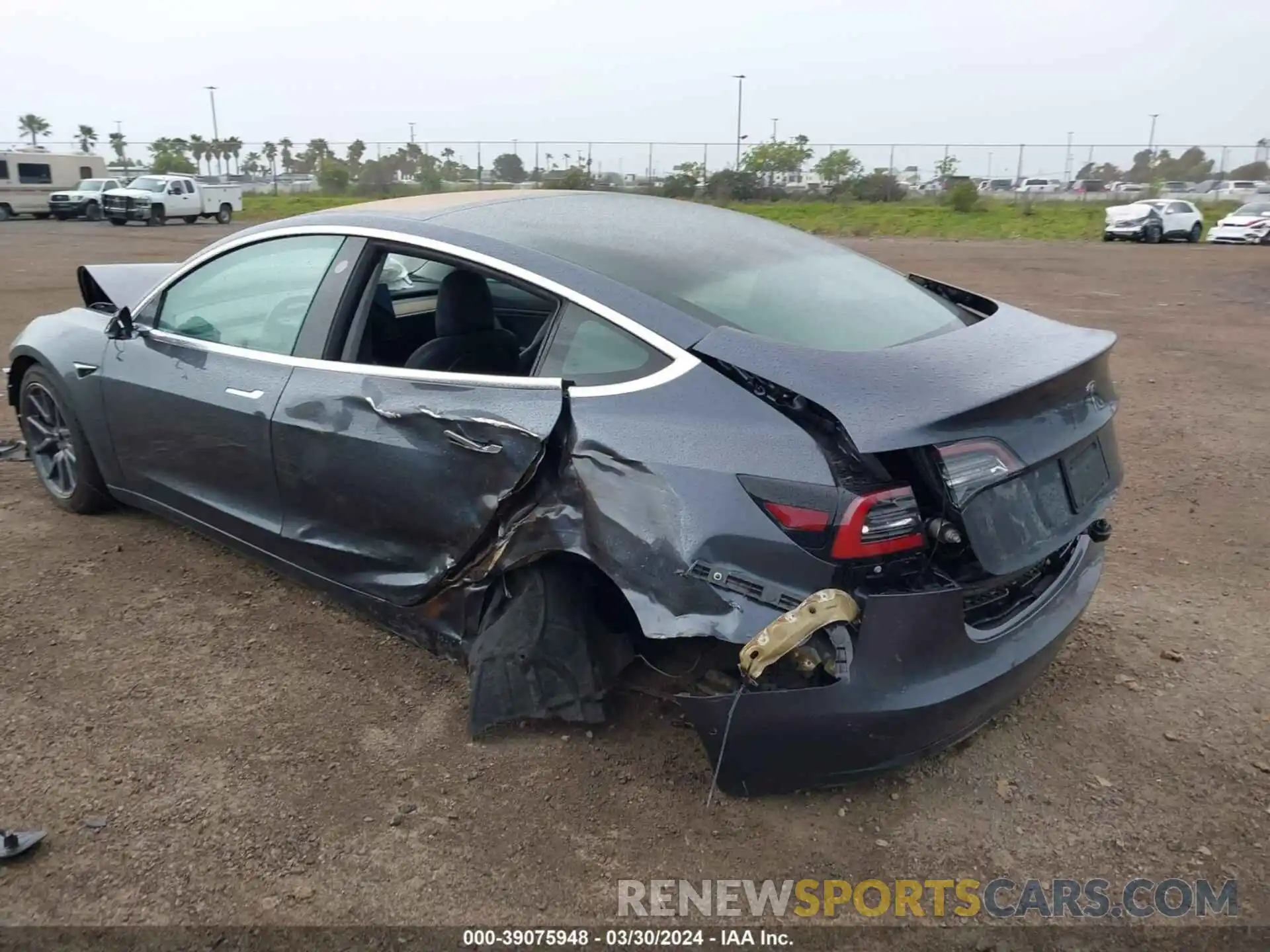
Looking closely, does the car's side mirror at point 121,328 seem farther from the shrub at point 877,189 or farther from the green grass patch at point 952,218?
the shrub at point 877,189

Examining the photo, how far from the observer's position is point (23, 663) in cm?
348

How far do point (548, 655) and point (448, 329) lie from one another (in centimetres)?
121

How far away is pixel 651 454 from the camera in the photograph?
8.40ft

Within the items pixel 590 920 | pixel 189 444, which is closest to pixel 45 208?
pixel 189 444

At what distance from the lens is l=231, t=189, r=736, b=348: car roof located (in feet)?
9.18

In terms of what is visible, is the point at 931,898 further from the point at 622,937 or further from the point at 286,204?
the point at 286,204

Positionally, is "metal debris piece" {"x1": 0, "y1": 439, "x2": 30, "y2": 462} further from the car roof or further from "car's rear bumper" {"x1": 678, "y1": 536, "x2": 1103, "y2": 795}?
"car's rear bumper" {"x1": 678, "y1": 536, "x2": 1103, "y2": 795}

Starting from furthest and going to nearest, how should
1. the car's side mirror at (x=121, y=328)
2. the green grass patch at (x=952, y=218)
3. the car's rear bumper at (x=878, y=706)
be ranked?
the green grass patch at (x=952, y=218) < the car's side mirror at (x=121, y=328) < the car's rear bumper at (x=878, y=706)

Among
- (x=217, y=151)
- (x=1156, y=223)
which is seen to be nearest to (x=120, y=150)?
(x=217, y=151)

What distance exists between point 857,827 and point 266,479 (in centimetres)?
230

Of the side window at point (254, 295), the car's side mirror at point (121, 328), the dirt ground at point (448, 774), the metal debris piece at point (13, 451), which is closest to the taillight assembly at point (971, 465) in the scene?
the dirt ground at point (448, 774)

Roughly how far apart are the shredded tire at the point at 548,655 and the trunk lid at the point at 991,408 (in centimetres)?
87

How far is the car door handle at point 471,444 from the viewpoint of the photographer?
285cm

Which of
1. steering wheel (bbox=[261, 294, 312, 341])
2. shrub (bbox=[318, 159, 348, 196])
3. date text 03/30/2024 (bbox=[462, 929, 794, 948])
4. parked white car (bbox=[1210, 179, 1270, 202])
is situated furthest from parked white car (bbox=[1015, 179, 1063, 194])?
date text 03/30/2024 (bbox=[462, 929, 794, 948])
